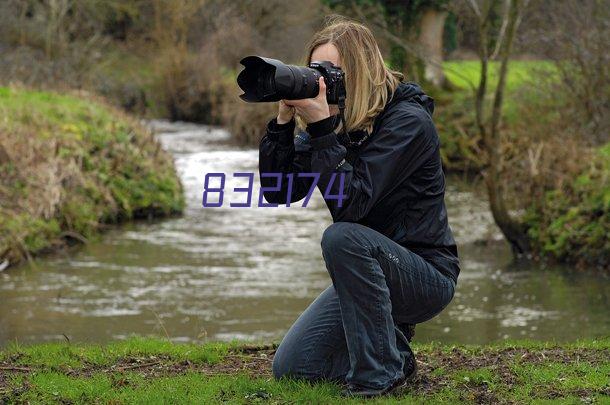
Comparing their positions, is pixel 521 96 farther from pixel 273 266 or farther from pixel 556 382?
pixel 556 382

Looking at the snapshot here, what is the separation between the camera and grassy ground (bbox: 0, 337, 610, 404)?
4.59 metres

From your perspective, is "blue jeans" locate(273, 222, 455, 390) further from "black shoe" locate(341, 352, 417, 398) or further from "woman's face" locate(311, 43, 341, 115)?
"woman's face" locate(311, 43, 341, 115)

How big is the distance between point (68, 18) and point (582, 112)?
842 inches

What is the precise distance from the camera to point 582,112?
56.1 ft

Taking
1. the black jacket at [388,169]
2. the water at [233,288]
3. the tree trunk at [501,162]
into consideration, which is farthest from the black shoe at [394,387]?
the tree trunk at [501,162]

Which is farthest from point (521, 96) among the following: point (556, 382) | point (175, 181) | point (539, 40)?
point (556, 382)

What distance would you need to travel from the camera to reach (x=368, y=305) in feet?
14.4

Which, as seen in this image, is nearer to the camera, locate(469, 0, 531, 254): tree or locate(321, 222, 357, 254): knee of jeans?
locate(321, 222, 357, 254): knee of jeans

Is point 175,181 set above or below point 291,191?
below

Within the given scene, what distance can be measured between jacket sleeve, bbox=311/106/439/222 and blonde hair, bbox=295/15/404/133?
9 cm

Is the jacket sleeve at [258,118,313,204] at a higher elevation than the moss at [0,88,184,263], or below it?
higher

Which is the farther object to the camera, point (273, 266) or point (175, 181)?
point (175, 181)

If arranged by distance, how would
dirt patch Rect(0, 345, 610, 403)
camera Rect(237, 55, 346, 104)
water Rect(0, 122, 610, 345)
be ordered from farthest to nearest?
1. water Rect(0, 122, 610, 345)
2. dirt patch Rect(0, 345, 610, 403)
3. camera Rect(237, 55, 346, 104)

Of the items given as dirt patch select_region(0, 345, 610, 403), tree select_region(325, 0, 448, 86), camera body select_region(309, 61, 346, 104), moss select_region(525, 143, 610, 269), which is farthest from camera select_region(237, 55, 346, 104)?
tree select_region(325, 0, 448, 86)
